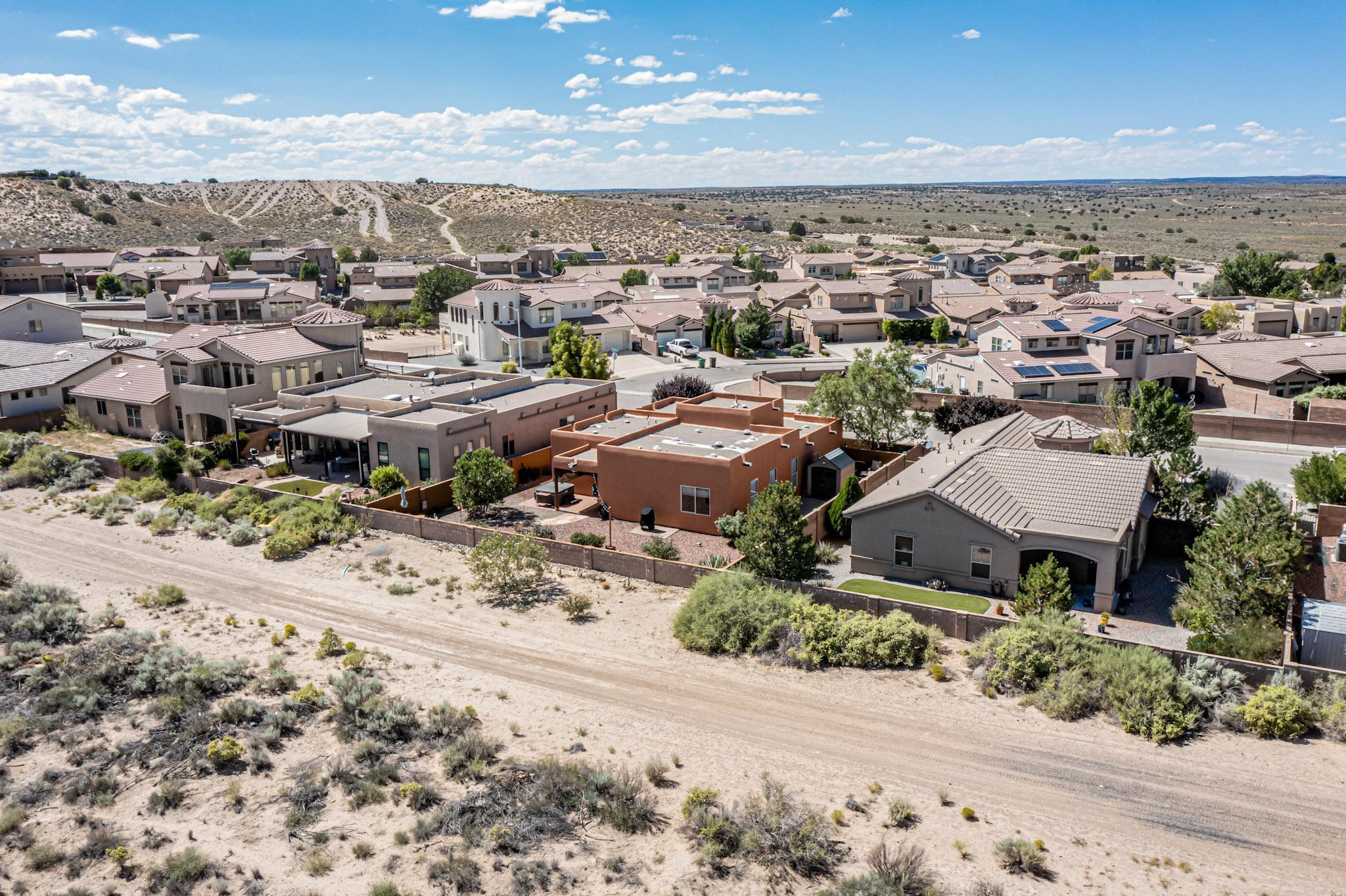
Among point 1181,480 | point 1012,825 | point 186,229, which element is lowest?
point 1012,825

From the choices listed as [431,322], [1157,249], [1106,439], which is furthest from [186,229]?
[1157,249]

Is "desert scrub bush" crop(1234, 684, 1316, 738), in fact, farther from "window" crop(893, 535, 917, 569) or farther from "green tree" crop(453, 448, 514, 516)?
"green tree" crop(453, 448, 514, 516)

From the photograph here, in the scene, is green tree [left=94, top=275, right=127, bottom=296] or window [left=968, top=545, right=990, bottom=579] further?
green tree [left=94, top=275, right=127, bottom=296]

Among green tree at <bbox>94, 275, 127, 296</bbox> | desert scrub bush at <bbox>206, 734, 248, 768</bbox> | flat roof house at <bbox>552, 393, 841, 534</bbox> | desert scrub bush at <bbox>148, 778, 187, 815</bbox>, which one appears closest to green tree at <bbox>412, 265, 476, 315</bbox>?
green tree at <bbox>94, 275, 127, 296</bbox>

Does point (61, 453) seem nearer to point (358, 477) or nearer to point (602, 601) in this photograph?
point (358, 477)

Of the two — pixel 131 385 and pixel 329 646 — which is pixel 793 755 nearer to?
pixel 329 646

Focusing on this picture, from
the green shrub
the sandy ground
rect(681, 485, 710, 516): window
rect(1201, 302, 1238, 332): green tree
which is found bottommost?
the sandy ground

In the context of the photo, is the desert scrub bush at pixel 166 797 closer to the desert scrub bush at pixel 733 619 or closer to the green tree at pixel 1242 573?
the desert scrub bush at pixel 733 619

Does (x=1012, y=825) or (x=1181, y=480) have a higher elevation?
(x=1181, y=480)
